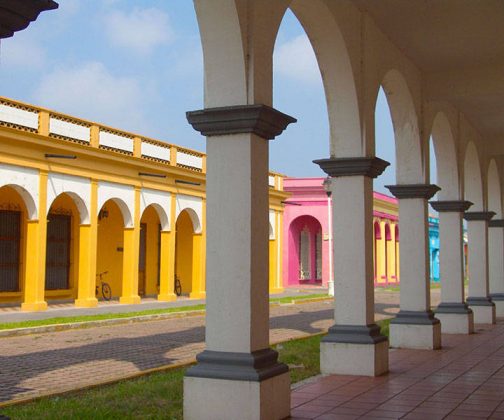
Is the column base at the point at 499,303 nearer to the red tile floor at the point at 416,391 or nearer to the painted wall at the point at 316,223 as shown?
the red tile floor at the point at 416,391

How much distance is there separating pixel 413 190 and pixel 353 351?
3187 millimetres

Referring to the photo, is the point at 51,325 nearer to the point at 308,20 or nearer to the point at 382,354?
the point at 382,354

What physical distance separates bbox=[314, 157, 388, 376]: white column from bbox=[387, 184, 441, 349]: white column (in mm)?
2245

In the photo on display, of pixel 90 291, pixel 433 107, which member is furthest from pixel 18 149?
pixel 433 107

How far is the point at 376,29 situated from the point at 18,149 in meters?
11.1

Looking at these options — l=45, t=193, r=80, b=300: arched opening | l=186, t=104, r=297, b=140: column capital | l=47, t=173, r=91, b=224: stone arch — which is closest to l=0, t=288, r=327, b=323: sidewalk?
l=45, t=193, r=80, b=300: arched opening

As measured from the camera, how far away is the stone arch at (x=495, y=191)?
1708 cm

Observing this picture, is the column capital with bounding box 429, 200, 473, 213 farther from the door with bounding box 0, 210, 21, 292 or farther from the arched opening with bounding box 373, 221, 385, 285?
the arched opening with bounding box 373, 221, 385, 285

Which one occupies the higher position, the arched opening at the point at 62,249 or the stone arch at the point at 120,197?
the stone arch at the point at 120,197

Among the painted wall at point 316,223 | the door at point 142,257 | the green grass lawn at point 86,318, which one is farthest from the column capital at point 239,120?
the painted wall at point 316,223

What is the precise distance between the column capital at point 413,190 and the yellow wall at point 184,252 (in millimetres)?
17837

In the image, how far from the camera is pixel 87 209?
19.6 meters

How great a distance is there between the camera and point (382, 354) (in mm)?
7918

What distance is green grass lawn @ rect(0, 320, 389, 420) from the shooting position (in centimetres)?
601
